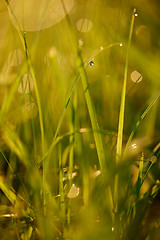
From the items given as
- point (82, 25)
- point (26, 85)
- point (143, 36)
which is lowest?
point (26, 85)

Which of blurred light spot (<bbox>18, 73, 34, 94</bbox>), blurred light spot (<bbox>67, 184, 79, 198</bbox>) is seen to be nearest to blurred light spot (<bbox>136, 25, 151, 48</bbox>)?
blurred light spot (<bbox>18, 73, 34, 94</bbox>)

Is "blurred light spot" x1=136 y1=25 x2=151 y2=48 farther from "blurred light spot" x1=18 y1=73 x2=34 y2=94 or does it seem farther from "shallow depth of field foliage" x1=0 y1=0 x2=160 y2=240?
"blurred light spot" x1=18 y1=73 x2=34 y2=94

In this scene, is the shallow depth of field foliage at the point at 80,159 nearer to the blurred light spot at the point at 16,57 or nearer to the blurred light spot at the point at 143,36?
the blurred light spot at the point at 16,57

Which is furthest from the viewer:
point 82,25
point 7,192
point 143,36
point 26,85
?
point 143,36

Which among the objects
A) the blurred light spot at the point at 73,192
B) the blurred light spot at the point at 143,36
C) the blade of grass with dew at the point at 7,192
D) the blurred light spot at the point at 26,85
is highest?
the blurred light spot at the point at 143,36

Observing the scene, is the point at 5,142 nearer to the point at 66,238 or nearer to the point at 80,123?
the point at 80,123

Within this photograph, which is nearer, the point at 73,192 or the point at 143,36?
the point at 73,192

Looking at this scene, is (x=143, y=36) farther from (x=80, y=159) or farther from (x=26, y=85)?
(x=80, y=159)

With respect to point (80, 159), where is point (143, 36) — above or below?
above

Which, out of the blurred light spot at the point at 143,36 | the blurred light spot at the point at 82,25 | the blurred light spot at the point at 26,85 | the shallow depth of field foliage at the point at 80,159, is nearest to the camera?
the shallow depth of field foliage at the point at 80,159

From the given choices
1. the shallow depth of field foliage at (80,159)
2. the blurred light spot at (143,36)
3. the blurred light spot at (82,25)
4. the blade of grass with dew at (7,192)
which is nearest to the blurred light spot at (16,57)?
the shallow depth of field foliage at (80,159)

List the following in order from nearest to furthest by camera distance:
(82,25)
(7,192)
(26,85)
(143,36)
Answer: (7,192), (26,85), (82,25), (143,36)

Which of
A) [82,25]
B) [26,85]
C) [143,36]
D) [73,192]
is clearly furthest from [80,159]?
[143,36]

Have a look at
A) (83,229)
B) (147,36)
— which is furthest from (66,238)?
(147,36)
